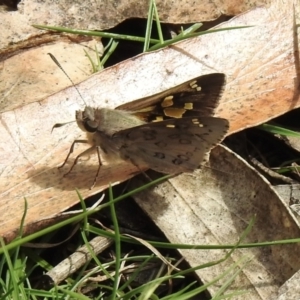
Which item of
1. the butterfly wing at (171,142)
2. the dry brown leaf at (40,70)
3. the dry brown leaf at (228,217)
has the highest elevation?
the dry brown leaf at (40,70)

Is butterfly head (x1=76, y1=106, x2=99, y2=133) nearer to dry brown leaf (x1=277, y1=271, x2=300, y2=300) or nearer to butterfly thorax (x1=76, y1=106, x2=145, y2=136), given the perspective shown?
butterfly thorax (x1=76, y1=106, x2=145, y2=136)

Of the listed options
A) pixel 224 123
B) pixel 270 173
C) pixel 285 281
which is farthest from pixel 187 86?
pixel 285 281

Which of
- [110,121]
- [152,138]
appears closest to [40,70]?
[110,121]

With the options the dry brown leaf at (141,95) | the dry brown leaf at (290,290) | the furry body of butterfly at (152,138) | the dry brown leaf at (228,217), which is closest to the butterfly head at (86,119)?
the furry body of butterfly at (152,138)

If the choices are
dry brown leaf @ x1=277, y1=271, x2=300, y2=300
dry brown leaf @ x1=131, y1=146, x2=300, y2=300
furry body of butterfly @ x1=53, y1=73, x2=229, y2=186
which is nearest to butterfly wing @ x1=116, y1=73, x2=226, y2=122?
furry body of butterfly @ x1=53, y1=73, x2=229, y2=186

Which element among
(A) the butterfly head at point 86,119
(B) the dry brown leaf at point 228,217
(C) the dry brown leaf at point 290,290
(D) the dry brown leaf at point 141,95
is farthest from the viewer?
(A) the butterfly head at point 86,119

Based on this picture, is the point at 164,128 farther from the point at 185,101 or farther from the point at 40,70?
the point at 40,70

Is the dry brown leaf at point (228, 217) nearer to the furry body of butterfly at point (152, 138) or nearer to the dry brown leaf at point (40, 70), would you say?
the furry body of butterfly at point (152, 138)
